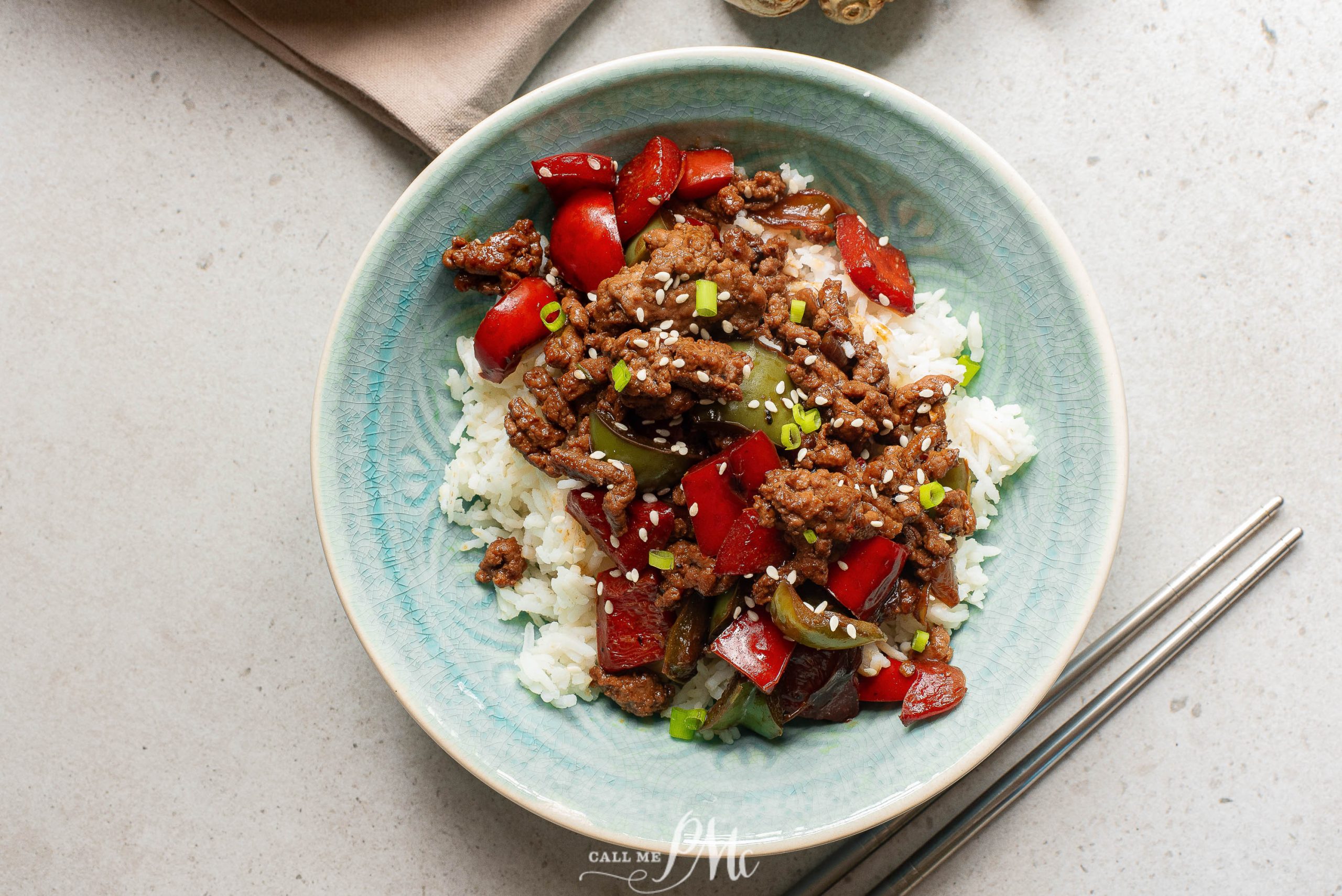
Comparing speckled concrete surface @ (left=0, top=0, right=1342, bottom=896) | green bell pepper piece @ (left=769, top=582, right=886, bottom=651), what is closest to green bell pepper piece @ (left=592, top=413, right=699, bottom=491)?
green bell pepper piece @ (left=769, top=582, right=886, bottom=651)

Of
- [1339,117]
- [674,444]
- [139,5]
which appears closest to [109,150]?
[139,5]

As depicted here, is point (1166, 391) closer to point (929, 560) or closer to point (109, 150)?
point (929, 560)

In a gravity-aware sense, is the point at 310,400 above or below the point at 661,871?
above

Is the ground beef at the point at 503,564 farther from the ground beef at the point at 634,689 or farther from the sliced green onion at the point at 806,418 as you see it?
the sliced green onion at the point at 806,418

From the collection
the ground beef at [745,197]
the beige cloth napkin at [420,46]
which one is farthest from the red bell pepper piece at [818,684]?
the beige cloth napkin at [420,46]

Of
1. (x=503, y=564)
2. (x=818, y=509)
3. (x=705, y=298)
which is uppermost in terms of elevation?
(x=705, y=298)

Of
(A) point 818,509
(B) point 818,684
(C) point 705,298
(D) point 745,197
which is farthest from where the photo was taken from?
(D) point 745,197

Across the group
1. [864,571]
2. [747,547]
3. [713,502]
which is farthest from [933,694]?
[713,502]

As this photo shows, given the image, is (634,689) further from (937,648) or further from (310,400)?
(310,400)
